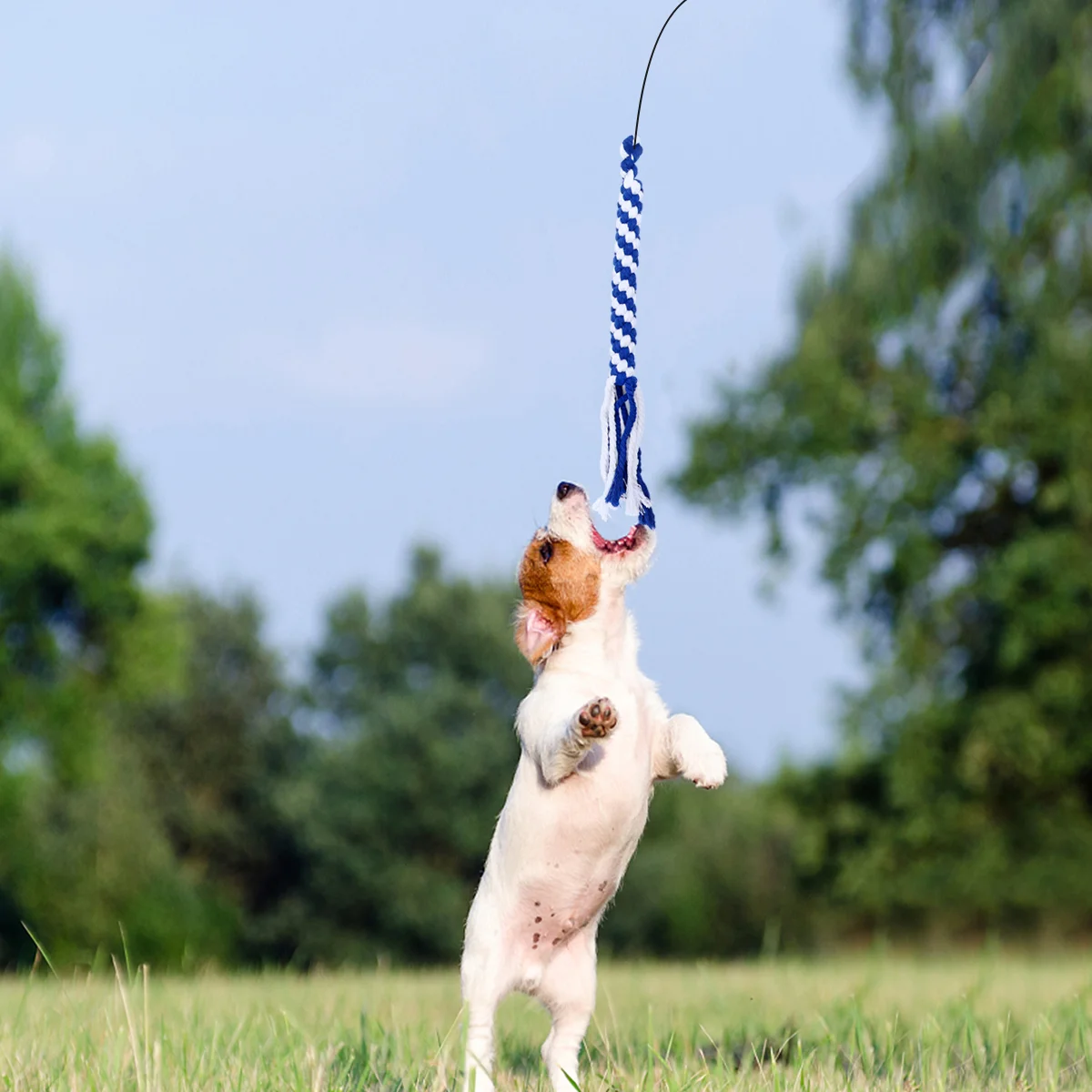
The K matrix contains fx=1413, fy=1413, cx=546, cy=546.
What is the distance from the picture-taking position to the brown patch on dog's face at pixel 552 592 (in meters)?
3.62

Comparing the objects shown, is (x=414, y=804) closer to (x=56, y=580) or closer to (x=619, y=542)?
(x=56, y=580)

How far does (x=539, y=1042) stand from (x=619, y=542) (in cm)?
282

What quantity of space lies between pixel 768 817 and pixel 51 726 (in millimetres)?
14475

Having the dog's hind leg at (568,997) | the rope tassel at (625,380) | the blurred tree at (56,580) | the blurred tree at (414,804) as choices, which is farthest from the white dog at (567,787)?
the blurred tree at (414,804)

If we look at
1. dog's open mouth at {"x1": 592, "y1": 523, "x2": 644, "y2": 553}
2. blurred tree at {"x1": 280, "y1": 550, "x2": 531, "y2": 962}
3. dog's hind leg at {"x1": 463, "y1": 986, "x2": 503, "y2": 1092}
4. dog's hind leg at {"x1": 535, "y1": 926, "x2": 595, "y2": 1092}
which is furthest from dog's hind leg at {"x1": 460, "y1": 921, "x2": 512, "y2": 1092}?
blurred tree at {"x1": 280, "y1": 550, "x2": 531, "y2": 962}

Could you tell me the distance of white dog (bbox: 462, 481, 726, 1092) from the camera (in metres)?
3.51

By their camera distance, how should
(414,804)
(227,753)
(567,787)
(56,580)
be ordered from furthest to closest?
1. (227,753)
2. (414,804)
3. (56,580)
4. (567,787)

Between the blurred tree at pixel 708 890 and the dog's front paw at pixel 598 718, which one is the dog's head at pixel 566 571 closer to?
the dog's front paw at pixel 598 718

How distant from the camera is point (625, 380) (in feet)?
13.0

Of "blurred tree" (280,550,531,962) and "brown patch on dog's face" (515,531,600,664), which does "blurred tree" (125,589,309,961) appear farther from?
"brown patch on dog's face" (515,531,600,664)

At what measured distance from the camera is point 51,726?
22750 millimetres

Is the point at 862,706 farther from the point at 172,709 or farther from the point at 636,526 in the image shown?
the point at 172,709

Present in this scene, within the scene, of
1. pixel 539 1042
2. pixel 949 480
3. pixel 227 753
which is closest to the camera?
pixel 539 1042

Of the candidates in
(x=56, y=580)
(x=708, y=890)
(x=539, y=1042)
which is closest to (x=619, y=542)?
(x=539, y=1042)
